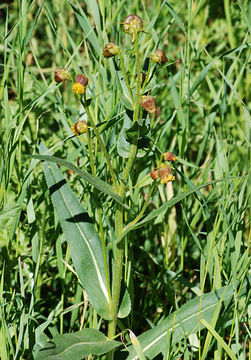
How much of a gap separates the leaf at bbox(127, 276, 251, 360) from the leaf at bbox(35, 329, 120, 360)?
0.15 metres

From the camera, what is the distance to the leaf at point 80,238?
1822 mm

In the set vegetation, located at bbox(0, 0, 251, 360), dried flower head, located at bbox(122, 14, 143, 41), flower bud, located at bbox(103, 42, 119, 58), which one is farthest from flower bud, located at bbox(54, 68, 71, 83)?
dried flower head, located at bbox(122, 14, 143, 41)

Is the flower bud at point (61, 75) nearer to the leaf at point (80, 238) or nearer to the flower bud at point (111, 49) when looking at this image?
the flower bud at point (111, 49)

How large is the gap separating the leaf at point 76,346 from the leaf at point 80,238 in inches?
4.8

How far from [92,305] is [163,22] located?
221 centimetres

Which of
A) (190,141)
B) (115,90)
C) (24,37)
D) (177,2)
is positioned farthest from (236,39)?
(24,37)

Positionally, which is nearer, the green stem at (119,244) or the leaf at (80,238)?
the green stem at (119,244)

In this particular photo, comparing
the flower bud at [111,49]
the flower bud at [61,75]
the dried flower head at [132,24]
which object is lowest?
the flower bud at [61,75]

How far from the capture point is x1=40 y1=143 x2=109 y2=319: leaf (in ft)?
5.98

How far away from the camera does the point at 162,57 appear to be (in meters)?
1.59

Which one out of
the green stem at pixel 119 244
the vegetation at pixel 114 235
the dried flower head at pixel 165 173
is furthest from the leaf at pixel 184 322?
the dried flower head at pixel 165 173

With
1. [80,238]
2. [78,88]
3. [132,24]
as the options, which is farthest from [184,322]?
[132,24]

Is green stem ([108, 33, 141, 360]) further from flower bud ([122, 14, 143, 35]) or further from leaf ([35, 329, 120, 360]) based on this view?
flower bud ([122, 14, 143, 35])

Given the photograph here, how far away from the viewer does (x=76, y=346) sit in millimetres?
1622
